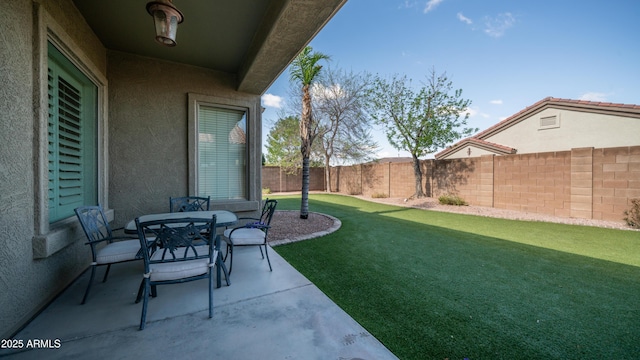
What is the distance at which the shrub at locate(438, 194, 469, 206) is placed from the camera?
27.9ft

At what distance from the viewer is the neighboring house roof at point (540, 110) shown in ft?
30.3

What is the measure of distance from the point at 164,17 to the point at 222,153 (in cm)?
274

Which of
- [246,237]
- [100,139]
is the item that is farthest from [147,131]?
[246,237]

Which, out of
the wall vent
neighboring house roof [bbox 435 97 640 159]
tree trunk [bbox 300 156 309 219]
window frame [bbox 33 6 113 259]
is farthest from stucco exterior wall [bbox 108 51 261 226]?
the wall vent

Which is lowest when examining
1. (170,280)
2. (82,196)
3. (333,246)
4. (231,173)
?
(333,246)

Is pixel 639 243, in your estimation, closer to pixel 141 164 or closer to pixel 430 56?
pixel 430 56

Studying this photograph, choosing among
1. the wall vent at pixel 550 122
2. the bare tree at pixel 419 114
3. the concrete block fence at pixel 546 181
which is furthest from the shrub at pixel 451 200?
the wall vent at pixel 550 122

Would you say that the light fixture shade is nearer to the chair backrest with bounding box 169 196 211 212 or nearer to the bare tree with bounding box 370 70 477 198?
the chair backrest with bounding box 169 196 211 212

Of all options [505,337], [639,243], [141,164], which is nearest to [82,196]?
[141,164]

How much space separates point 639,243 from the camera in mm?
4148

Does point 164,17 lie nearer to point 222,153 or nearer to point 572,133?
point 222,153

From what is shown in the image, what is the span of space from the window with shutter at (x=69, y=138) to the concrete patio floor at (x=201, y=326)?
3.48 ft

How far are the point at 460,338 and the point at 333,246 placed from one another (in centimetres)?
257

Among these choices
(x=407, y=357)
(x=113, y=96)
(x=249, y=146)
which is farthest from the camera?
(x=249, y=146)
